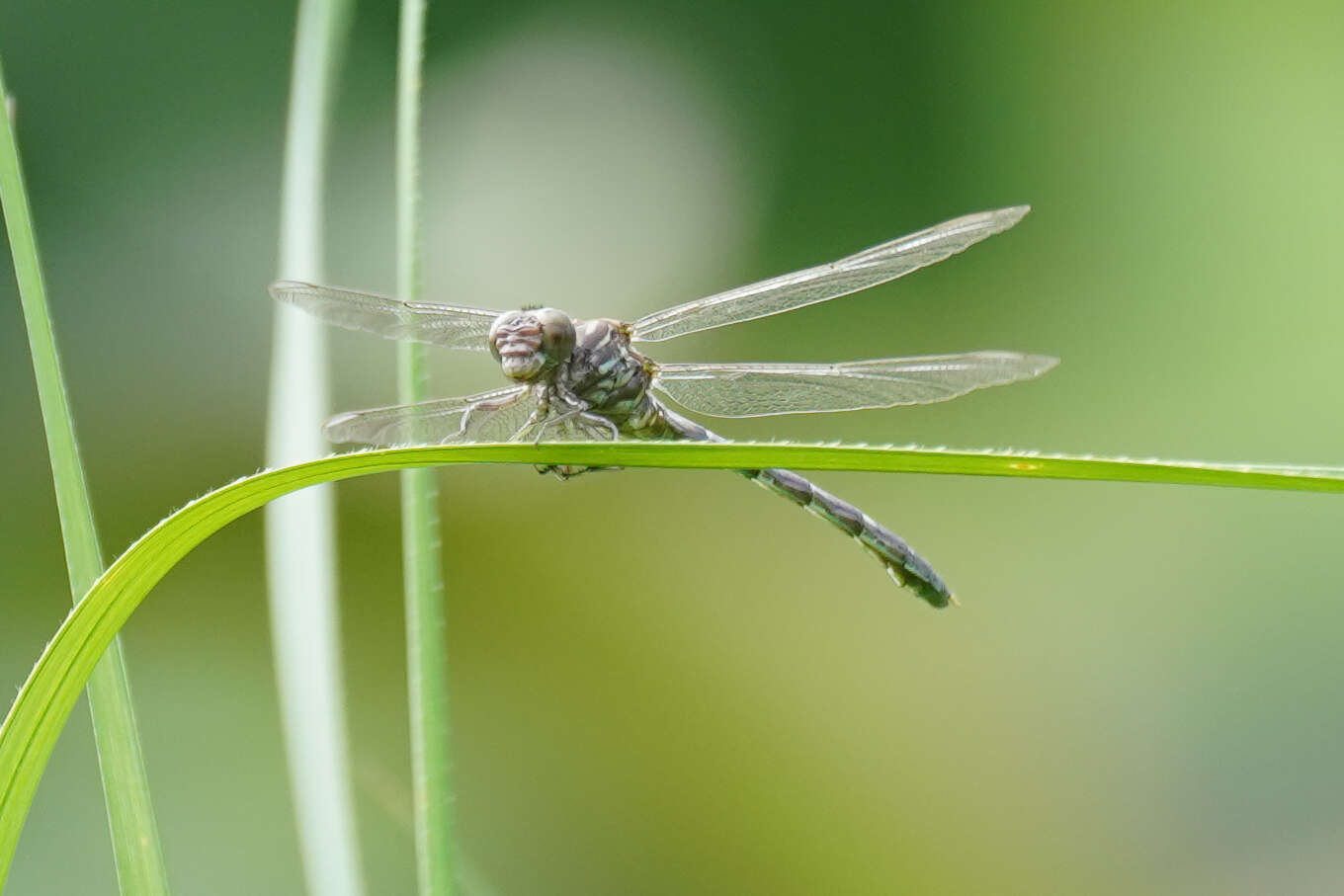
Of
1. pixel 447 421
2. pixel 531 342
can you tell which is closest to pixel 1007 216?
pixel 531 342

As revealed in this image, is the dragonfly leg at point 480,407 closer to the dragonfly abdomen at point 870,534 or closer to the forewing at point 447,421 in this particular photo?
the forewing at point 447,421

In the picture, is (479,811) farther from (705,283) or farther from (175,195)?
(175,195)

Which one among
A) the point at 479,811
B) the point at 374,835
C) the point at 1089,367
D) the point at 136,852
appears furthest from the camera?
the point at 1089,367

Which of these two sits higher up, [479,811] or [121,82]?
[121,82]

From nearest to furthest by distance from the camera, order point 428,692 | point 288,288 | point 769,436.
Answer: point 428,692 → point 288,288 → point 769,436

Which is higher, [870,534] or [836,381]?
[836,381]

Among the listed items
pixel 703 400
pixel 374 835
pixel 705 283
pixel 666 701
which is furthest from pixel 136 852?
pixel 705 283

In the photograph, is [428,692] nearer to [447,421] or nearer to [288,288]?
[288,288]
